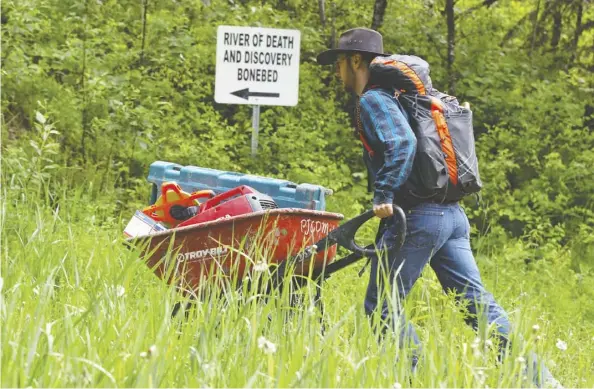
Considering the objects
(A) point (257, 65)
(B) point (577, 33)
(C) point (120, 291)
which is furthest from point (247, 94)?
(C) point (120, 291)

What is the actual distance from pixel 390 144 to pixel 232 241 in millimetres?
826

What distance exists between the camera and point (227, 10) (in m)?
12.7

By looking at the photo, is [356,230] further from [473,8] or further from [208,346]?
[473,8]

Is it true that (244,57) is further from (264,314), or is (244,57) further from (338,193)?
(264,314)

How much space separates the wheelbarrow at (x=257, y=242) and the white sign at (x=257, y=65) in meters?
5.16

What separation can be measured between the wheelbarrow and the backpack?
0.22 m

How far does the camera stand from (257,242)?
4.46 meters

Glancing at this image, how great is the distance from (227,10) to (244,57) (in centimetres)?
313

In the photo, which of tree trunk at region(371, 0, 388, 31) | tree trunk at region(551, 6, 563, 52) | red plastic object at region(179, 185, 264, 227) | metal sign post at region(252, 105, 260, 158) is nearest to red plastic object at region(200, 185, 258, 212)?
red plastic object at region(179, 185, 264, 227)

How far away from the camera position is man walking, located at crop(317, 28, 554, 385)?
4352 millimetres

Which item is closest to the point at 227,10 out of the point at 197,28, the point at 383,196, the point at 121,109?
the point at 197,28

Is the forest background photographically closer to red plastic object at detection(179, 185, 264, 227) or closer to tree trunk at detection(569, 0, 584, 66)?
tree trunk at detection(569, 0, 584, 66)

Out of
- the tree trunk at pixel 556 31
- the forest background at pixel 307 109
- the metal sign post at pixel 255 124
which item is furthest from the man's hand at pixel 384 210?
the tree trunk at pixel 556 31

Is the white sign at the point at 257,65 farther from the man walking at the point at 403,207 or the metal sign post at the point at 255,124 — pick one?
the man walking at the point at 403,207
